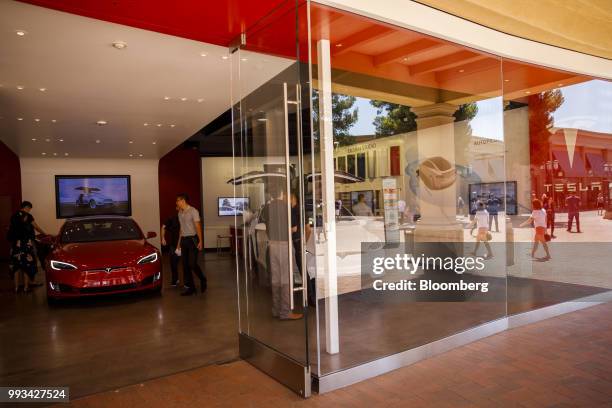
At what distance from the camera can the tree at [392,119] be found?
16.5ft

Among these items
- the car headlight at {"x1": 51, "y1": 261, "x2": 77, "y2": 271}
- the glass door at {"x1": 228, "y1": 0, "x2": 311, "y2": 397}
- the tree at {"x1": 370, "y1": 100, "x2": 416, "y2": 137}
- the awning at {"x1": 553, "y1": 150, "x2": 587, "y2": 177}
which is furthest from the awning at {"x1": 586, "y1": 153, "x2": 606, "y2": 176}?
the car headlight at {"x1": 51, "y1": 261, "x2": 77, "y2": 271}

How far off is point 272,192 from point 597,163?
6132 mm

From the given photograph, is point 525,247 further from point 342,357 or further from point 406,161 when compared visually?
point 342,357

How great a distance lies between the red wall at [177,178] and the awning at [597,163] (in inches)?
432

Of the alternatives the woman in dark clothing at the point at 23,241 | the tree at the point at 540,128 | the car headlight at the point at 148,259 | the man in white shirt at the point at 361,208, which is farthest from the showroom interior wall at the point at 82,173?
the tree at the point at 540,128

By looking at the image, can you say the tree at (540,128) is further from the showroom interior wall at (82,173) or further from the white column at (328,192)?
the showroom interior wall at (82,173)

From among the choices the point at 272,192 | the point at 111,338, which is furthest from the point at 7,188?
the point at 272,192

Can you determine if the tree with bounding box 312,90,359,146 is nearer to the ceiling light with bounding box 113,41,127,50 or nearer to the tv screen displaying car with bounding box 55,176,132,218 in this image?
the ceiling light with bounding box 113,41,127,50

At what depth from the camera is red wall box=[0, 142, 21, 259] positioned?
12.2 metres

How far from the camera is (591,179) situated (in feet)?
23.0

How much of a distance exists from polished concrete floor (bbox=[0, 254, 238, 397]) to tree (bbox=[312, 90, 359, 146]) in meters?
2.22

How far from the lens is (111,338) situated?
14.9ft

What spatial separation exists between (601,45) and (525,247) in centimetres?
310

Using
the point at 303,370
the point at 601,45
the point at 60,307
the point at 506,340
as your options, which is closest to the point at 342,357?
the point at 303,370
